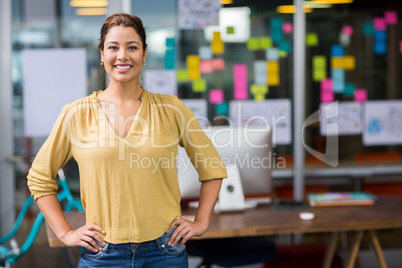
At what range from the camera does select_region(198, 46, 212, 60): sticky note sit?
414 centimetres

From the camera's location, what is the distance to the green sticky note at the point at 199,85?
Result: 416 cm

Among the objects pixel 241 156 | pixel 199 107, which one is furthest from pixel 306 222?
pixel 199 107

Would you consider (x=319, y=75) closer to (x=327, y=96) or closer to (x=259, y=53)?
(x=327, y=96)

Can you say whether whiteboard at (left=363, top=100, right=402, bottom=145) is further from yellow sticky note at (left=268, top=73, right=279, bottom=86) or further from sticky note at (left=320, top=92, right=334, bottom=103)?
yellow sticky note at (left=268, top=73, right=279, bottom=86)

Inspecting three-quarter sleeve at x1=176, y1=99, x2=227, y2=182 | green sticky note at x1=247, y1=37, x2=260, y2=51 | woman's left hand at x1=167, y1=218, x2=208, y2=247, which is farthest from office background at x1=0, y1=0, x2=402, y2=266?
woman's left hand at x1=167, y1=218, x2=208, y2=247

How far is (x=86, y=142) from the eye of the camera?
1.63m

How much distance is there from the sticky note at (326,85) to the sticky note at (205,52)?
0.95 metres

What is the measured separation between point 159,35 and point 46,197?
2584 millimetres

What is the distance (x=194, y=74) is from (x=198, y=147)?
2416 millimetres

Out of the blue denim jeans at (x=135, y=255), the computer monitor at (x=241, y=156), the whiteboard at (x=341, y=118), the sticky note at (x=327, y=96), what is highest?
the sticky note at (x=327, y=96)

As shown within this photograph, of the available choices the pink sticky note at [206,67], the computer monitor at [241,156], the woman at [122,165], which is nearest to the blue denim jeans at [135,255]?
the woman at [122,165]

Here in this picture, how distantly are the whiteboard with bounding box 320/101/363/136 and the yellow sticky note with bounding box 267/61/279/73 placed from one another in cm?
53

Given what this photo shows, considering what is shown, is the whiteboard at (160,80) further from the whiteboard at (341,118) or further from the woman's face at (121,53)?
the woman's face at (121,53)

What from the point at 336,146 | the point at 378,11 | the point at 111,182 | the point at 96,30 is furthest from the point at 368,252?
the point at 111,182
